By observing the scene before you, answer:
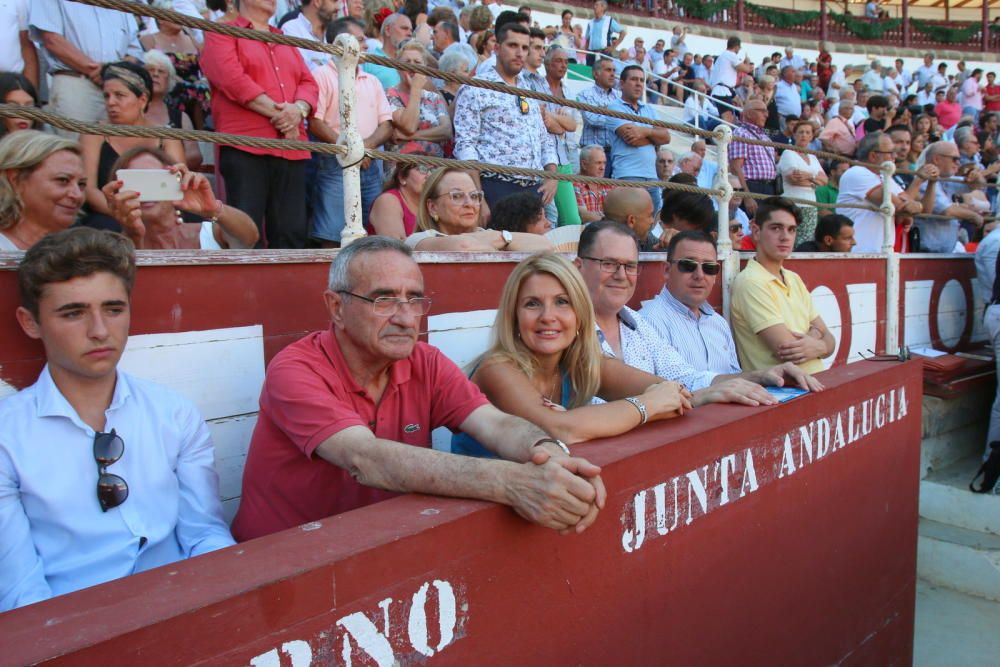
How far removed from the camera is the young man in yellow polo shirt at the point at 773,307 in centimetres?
429

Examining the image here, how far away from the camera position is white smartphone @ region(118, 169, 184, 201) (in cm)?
240

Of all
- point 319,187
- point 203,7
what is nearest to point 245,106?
point 319,187

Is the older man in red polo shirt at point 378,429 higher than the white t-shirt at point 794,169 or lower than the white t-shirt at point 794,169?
lower

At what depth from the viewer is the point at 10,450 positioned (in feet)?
6.13

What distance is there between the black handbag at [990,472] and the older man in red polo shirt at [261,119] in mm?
4944

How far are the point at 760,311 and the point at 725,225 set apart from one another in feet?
1.89

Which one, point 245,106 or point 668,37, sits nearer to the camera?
point 245,106

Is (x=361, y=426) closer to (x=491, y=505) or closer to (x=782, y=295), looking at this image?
(x=491, y=505)

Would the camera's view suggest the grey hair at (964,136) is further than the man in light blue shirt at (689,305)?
Yes

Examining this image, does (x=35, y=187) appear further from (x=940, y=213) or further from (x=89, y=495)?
(x=940, y=213)

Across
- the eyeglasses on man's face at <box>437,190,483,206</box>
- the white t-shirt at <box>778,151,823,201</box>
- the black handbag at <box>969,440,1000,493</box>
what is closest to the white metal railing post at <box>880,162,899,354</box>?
the black handbag at <box>969,440,1000,493</box>

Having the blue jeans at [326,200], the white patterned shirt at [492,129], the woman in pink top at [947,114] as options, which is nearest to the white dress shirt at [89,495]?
the blue jeans at [326,200]

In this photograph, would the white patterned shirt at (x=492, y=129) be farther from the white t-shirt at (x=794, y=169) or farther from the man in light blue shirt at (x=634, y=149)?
the white t-shirt at (x=794, y=169)

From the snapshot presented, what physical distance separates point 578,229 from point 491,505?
321cm
